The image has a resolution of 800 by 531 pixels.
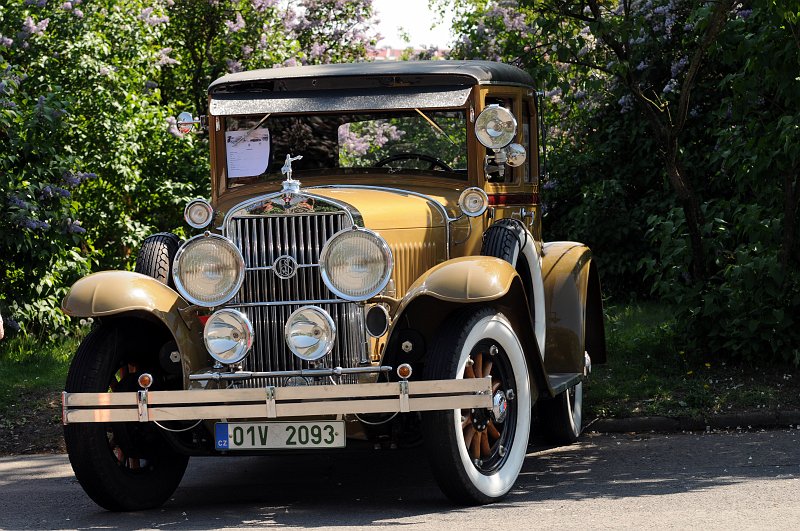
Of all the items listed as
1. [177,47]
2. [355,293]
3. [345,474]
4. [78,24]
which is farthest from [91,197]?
[355,293]

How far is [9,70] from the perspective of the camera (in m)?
10.8

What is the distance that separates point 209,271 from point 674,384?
154 inches

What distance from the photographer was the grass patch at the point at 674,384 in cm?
832

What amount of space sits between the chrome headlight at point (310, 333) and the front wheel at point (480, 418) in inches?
19.3


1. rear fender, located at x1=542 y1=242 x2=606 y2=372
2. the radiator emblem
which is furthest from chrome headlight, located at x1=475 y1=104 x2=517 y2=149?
the radiator emblem

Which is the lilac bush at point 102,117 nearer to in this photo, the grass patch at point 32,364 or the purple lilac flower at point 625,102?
the grass patch at point 32,364

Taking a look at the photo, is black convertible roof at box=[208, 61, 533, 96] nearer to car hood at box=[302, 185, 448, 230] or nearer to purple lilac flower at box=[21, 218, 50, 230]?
car hood at box=[302, 185, 448, 230]

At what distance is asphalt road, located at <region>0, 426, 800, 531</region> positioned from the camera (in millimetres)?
5605

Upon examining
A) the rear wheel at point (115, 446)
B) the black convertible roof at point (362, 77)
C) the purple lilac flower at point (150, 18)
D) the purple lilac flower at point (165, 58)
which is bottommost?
the rear wheel at point (115, 446)

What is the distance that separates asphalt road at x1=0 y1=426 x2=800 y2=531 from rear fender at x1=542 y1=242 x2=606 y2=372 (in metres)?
0.59

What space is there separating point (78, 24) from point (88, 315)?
719 centimetres

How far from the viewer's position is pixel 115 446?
6234 mm

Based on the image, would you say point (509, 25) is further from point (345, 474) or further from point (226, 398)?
point (226, 398)

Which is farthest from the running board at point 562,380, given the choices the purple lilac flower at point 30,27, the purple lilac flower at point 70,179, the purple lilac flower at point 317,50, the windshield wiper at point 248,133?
the purple lilac flower at point 317,50
